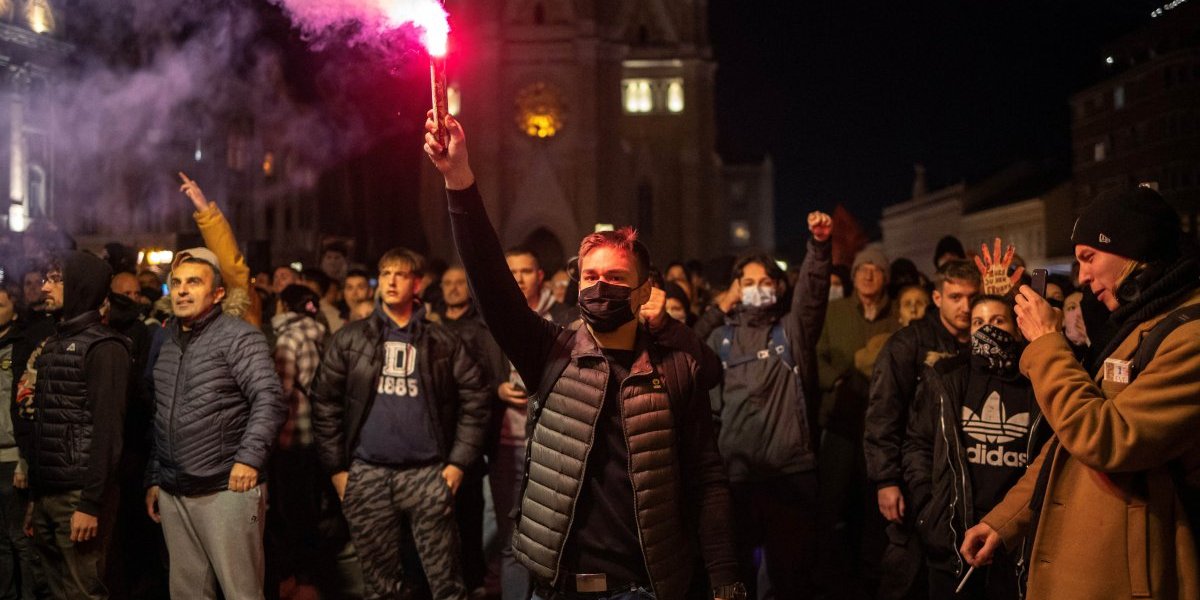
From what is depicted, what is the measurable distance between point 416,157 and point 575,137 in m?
7.86

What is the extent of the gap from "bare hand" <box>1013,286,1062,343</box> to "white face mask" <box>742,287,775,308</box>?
2919mm

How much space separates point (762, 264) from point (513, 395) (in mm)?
1871

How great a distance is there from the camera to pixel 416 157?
4769cm

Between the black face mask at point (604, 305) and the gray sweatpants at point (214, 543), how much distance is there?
2925 mm

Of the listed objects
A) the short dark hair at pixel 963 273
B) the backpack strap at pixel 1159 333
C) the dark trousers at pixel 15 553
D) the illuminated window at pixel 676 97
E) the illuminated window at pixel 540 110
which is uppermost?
the illuminated window at pixel 676 97

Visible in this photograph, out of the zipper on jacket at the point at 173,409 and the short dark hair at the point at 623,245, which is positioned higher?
the short dark hair at the point at 623,245

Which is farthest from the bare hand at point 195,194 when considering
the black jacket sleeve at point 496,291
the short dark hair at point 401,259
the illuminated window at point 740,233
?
the illuminated window at point 740,233

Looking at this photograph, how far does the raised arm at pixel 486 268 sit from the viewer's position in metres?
3.22

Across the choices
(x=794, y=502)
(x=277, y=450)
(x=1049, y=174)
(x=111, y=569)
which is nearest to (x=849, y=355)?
(x=794, y=502)

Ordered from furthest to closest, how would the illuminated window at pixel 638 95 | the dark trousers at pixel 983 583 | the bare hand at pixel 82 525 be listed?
the illuminated window at pixel 638 95
the bare hand at pixel 82 525
the dark trousers at pixel 983 583

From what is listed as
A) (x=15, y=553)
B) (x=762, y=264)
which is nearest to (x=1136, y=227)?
(x=762, y=264)

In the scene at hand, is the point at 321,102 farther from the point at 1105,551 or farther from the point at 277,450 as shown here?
the point at 1105,551

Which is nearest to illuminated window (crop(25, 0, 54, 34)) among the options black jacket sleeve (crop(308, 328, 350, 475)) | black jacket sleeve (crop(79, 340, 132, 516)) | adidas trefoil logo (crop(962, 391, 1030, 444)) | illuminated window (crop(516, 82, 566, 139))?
illuminated window (crop(516, 82, 566, 139))

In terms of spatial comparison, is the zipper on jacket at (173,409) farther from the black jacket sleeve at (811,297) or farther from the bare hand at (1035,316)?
the bare hand at (1035,316)
